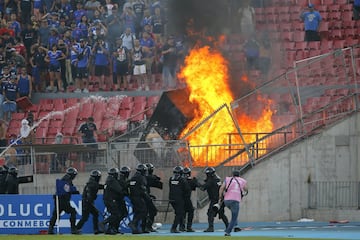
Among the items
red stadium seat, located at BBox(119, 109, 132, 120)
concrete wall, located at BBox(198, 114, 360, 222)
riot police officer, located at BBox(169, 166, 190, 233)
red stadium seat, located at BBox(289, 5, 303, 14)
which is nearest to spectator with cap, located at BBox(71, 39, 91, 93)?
red stadium seat, located at BBox(119, 109, 132, 120)

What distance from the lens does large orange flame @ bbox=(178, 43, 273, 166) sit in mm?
36406

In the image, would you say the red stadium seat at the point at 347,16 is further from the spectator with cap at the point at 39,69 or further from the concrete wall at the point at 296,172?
the spectator with cap at the point at 39,69

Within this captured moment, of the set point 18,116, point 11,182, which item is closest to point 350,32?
point 18,116

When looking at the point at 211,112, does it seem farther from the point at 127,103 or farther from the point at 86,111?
the point at 86,111

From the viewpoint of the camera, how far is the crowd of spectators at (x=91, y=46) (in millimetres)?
43000

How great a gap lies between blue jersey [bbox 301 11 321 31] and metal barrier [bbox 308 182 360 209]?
713 cm

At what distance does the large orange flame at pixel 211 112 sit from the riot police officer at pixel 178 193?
3.30 metres

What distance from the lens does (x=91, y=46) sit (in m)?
43.9

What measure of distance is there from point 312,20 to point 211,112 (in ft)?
16.4

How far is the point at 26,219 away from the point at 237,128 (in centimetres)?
674

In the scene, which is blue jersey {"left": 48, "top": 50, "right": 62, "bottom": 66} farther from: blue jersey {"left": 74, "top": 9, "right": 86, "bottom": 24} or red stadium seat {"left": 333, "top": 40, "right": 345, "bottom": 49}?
red stadium seat {"left": 333, "top": 40, "right": 345, "bottom": 49}

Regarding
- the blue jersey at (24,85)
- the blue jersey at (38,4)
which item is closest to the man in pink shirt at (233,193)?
the blue jersey at (24,85)

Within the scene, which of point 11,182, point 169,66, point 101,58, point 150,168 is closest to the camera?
point 150,168

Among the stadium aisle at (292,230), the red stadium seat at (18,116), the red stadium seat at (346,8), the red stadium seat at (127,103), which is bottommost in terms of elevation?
the stadium aisle at (292,230)
